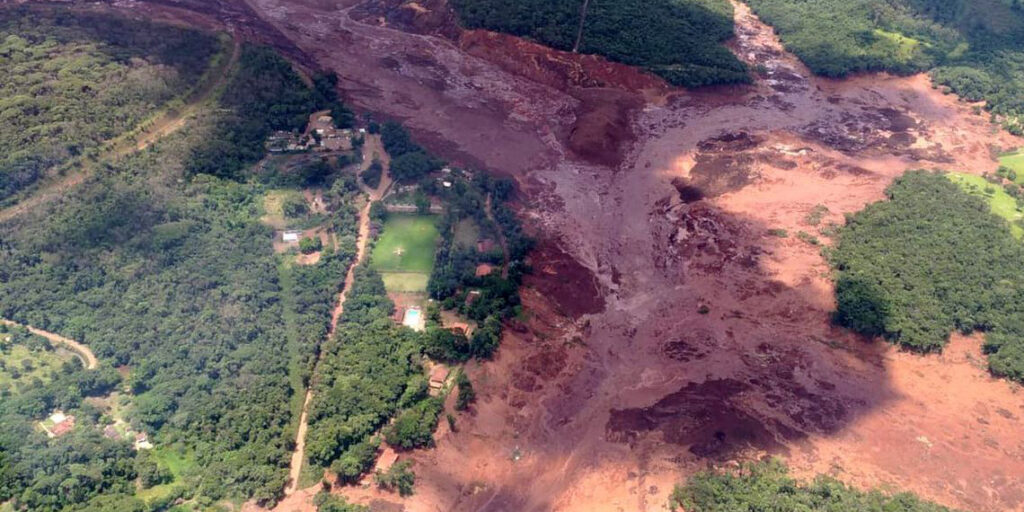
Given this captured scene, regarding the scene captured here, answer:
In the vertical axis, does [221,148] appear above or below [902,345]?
above

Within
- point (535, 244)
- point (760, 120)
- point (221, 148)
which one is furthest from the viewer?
point (760, 120)

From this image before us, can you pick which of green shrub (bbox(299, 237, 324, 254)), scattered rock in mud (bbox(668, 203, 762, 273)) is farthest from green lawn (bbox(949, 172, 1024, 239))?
green shrub (bbox(299, 237, 324, 254))

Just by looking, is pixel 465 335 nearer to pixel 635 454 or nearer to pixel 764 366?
pixel 635 454

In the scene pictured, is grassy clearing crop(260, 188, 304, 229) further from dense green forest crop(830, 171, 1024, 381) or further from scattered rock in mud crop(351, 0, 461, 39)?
dense green forest crop(830, 171, 1024, 381)

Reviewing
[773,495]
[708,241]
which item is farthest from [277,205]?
[773,495]

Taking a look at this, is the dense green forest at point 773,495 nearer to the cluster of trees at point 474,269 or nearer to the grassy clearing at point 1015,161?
the cluster of trees at point 474,269

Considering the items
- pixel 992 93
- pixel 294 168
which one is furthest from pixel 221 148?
pixel 992 93

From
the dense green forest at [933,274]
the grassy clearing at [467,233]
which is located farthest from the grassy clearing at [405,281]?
the dense green forest at [933,274]
